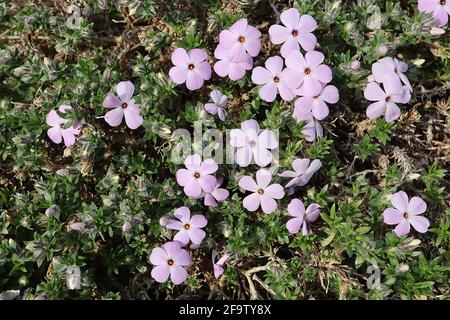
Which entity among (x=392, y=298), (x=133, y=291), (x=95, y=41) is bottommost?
(x=133, y=291)

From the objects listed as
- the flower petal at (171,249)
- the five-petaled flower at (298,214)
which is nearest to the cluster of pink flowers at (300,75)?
the five-petaled flower at (298,214)

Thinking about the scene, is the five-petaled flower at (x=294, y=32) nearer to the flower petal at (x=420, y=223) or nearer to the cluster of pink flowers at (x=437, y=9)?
the cluster of pink flowers at (x=437, y=9)

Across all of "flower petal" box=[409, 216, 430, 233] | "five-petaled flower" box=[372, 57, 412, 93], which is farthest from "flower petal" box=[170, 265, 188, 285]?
"five-petaled flower" box=[372, 57, 412, 93]

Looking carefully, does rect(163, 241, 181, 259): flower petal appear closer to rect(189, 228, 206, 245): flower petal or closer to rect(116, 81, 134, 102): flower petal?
rect(189, 228, 206, 245): flower petal

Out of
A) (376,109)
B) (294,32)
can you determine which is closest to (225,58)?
(294,32)
